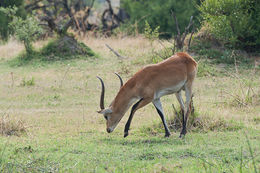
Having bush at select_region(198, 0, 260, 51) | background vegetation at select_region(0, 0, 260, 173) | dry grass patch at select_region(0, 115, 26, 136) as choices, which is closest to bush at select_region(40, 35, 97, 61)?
background vegetation at select_region(0, 0, 260, 173)

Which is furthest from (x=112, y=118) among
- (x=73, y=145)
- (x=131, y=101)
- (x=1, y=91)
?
(x=1, y=91)

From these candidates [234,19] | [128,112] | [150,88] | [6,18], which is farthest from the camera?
[6,18]

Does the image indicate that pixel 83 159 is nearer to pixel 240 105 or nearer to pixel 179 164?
pixel 179 164

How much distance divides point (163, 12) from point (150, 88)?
53.5 ft

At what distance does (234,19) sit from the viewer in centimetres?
1562

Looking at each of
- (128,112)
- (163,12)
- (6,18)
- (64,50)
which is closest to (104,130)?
(128,112)

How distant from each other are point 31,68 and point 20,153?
966 centimetres

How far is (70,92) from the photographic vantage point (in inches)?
484

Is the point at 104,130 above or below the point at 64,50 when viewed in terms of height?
above

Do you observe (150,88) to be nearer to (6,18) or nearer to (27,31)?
(27,31)

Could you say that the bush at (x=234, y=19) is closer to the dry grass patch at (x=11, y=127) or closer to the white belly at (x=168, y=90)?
the white belly at (x=168, y=90)

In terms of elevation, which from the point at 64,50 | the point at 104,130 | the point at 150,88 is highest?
the point at 150,88

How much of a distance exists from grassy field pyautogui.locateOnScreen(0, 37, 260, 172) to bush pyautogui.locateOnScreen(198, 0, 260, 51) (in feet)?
4.29

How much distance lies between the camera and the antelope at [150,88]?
24.5 feet
